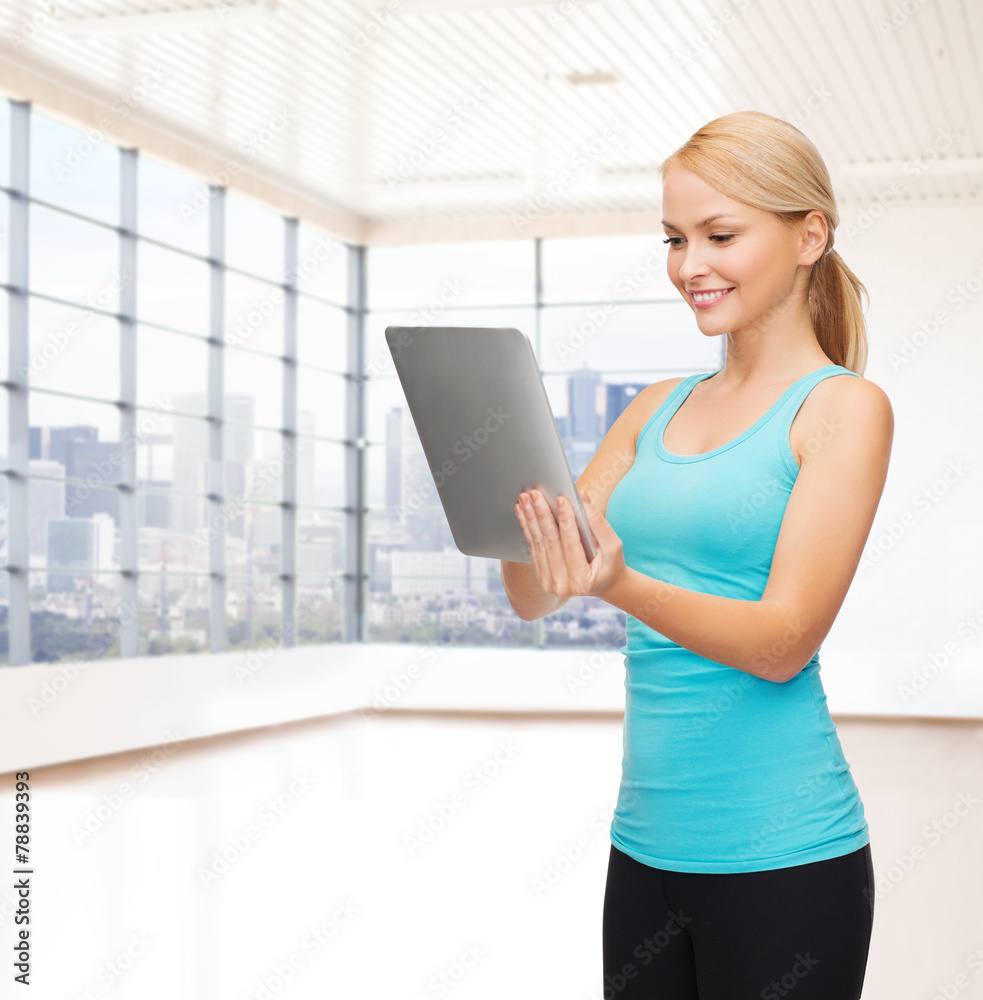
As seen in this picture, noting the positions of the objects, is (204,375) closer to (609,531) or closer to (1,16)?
(1,16)

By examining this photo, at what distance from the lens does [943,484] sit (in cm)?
1059

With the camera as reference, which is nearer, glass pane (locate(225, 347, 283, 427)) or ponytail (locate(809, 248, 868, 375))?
ponytail (locate(809, 248, 868, 375))

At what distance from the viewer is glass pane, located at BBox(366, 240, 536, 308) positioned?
38.3 feet

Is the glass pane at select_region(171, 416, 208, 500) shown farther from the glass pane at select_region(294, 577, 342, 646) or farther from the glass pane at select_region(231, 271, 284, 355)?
the glass pane at select_region(294, 577, 342, 646)

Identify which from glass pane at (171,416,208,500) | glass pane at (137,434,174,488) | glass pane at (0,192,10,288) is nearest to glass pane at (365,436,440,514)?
glass pane at (171,416,208,500)

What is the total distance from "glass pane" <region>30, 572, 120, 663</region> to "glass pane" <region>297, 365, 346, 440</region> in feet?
9.70

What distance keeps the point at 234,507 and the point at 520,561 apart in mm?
9442

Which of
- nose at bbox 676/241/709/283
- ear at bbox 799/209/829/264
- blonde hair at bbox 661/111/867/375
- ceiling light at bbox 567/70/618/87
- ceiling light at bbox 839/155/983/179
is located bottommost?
nose at bbox 676/241/709/283

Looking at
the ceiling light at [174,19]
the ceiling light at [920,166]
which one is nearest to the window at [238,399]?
the ceiling light at [174,19]

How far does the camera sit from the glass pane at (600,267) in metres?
11.5

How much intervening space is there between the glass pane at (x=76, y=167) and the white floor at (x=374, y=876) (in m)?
3.98

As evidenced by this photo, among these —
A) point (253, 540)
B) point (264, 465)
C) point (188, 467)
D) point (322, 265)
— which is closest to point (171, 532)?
point (188, 467)

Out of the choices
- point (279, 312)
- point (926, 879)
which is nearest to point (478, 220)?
point (279, 312)

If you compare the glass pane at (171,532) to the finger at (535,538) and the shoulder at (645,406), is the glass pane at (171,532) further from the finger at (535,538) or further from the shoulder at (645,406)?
the finger at (535,538)
